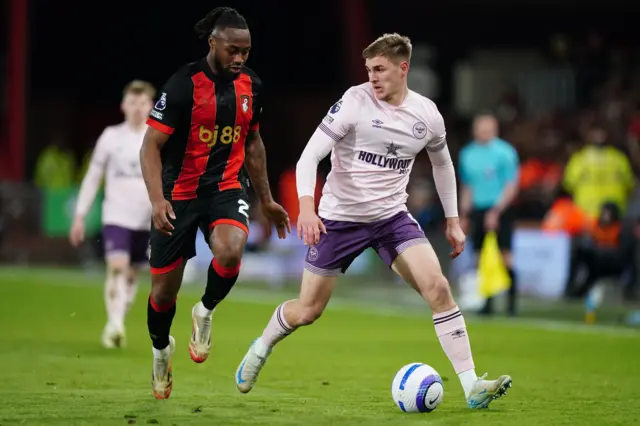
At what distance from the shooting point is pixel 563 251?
18312mm

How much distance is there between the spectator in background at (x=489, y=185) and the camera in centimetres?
1587

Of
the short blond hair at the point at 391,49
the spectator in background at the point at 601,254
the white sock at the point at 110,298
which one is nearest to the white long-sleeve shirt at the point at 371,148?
the short blond hair at the point at 391,49

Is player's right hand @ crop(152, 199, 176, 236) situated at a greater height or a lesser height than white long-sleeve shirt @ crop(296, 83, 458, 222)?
lesser

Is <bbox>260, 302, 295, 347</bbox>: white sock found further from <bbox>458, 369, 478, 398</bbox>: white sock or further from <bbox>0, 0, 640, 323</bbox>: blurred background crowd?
<bbox>0, 0, 640, 323</bbox>: blurred background crowd

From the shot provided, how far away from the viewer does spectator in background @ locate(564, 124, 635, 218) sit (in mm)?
19406

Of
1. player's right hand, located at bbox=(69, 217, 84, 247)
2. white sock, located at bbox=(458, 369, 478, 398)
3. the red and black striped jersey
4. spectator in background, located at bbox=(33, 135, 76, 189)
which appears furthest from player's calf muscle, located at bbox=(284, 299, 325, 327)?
spectator in background, located at bbox=(33, 135, 76, 189)

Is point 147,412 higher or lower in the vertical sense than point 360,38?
lower

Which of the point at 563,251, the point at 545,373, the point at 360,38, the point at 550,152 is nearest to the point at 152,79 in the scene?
the point at 360,38

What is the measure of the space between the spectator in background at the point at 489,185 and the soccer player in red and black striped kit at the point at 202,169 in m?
7.46

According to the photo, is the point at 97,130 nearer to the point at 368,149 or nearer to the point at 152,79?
the point at 152,79

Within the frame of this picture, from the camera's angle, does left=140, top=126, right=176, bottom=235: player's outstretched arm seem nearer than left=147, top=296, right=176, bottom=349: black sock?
Yes

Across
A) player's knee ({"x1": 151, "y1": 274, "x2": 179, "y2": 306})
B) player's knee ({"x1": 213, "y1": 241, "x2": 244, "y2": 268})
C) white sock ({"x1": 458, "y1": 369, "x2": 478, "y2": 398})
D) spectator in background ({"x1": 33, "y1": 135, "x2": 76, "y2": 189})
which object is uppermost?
player's knee ({"x1": 213, "y1": 241, "x2": 244, "y2": 268})

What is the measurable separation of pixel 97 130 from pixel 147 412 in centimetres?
3471

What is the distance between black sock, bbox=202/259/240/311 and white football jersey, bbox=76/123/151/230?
159 inches
